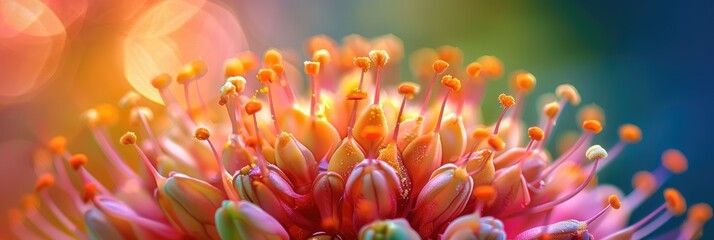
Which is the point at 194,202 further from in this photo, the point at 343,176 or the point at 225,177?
the point at 343,176

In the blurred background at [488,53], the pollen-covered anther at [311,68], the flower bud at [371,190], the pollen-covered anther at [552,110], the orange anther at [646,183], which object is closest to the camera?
the flower bud at [371,190]

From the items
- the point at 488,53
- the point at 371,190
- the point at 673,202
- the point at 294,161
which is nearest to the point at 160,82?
the point at 294,161

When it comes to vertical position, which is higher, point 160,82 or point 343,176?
point 160,82

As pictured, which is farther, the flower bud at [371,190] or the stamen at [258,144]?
the stamen at [258,144]

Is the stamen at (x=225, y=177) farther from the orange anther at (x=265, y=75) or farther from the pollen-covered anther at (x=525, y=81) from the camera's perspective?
the pollen-covered anther at (x=525, y=81)

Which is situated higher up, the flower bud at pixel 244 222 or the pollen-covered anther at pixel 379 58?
the pollen-covered anther at pixel 379 58

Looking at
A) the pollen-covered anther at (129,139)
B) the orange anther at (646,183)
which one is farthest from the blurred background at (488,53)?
the pollen-covered anther at (129,139)

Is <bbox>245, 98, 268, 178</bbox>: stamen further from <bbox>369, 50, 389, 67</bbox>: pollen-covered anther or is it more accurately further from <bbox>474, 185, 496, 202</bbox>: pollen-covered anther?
<bbox>474, 185, 496, 202</bbox>: pollen-covered anther

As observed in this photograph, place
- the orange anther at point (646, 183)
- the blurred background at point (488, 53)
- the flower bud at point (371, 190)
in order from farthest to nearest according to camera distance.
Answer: the blurred background at point (488, 53) → the orange anther at point (646, 183) → the flower bud at point (371, 190)
